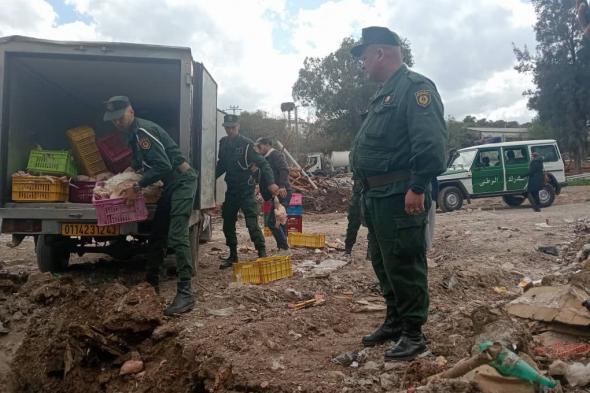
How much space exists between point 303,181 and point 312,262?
14120 millimetres

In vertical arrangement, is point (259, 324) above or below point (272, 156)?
below

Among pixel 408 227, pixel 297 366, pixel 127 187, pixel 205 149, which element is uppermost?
pixel 205 149

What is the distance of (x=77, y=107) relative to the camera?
7375 millimetres

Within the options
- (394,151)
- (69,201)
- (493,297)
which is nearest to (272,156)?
(69,201)

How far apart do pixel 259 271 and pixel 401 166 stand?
2.71 metres

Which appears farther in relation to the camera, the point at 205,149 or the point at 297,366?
the point at 205,149

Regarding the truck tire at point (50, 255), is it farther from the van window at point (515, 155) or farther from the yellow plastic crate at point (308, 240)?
the van window at point (515, 155)

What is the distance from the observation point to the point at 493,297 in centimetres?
504

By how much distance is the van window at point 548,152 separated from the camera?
15.4 meters

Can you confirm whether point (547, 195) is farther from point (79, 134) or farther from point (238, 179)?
point (79, 134)

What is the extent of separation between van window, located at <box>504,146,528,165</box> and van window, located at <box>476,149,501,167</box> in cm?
24

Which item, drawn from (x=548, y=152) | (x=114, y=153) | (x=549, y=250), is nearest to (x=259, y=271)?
(x=114, y=153)

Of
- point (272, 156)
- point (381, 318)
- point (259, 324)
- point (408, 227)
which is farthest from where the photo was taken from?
point (272, 156)

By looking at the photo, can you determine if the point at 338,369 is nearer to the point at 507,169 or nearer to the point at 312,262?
the point at 312,262
